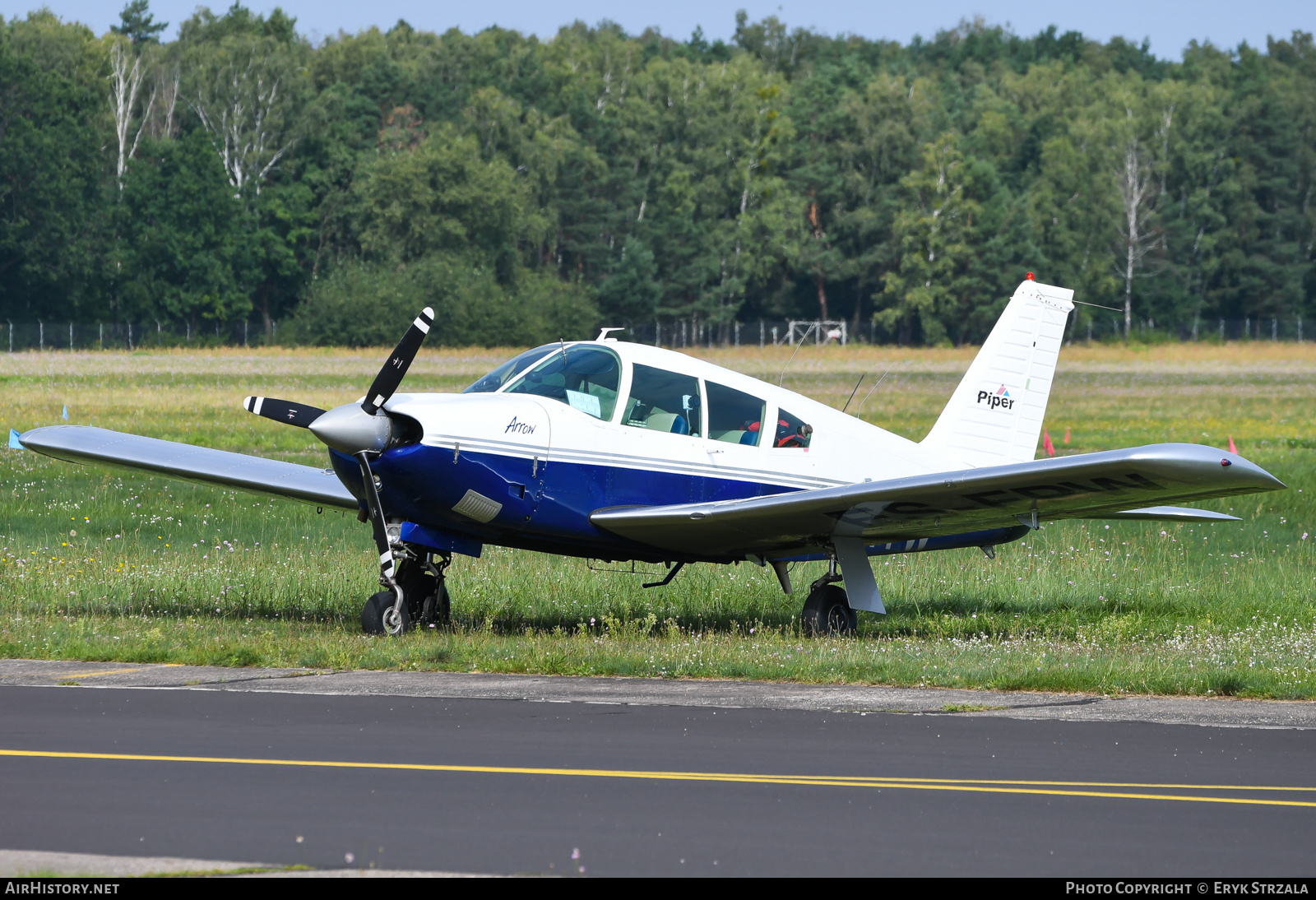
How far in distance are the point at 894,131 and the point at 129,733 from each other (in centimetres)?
10812

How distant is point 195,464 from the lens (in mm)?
15352

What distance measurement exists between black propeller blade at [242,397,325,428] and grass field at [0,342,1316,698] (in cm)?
168

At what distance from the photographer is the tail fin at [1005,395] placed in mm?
15188

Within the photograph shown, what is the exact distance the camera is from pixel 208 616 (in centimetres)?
1410

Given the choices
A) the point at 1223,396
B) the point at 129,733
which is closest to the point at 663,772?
the point at 129,733

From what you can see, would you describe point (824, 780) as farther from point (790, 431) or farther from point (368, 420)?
point (790, 431)

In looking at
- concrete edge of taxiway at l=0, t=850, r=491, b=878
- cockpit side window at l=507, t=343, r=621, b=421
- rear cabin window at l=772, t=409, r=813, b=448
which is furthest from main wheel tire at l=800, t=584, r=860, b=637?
concrete edge of taxiway at l=0, t=850, r=491, b=878

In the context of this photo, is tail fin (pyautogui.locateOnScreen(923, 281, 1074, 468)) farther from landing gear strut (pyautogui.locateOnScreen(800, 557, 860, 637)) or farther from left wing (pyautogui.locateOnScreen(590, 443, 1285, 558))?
landing gear strut (pyautogui.locateOnScreen(800, 557, 860, 637))

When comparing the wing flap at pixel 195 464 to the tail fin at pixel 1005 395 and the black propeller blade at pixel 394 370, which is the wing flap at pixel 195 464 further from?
the tail fin at pixel 1005 395

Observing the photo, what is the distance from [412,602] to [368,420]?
210 cm

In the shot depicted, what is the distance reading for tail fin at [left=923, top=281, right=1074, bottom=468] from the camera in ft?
49.8

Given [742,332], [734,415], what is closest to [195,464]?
[734,415]
